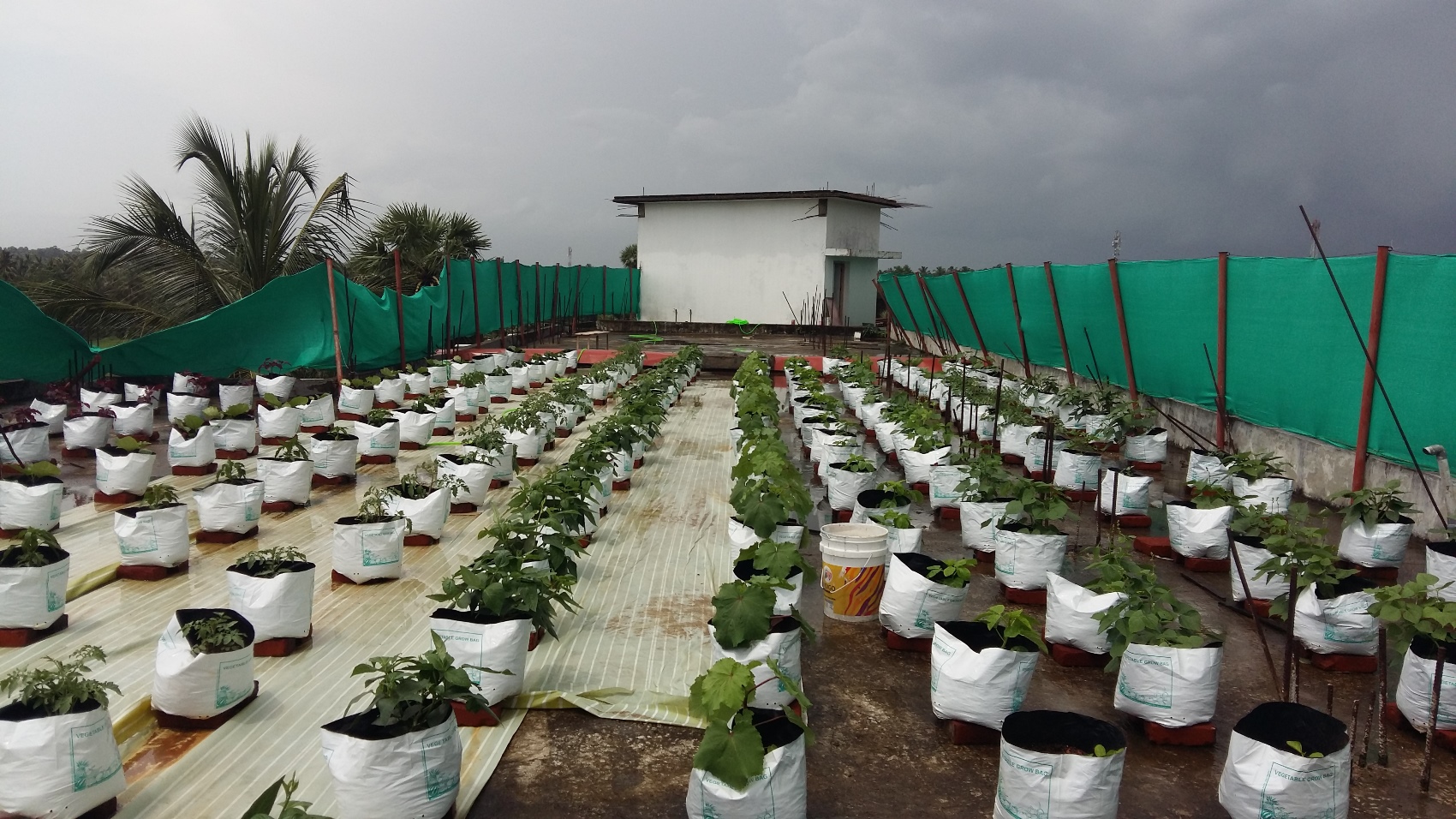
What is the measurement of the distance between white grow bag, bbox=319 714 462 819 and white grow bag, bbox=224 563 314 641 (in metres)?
1.64

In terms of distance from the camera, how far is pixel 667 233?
32469 mm

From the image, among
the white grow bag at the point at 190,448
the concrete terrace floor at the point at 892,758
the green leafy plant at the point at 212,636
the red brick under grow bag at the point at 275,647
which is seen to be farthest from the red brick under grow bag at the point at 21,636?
the white grow bag at the point at 190,448

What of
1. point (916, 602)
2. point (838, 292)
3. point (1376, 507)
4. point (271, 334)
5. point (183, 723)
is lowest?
point (183, 723)

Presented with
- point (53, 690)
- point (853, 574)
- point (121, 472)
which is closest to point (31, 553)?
point (53, 690)

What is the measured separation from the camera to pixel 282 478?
283 inches

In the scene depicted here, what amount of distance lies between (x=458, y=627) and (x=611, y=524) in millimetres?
3428

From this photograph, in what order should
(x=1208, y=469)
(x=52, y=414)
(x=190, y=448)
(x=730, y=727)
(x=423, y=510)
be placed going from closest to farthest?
1. (x=730, y=727)
2. (x=423, y=510)
3. (x=1208, y=469)
4. (x=190, y=448)
5. (x=52, y=414)

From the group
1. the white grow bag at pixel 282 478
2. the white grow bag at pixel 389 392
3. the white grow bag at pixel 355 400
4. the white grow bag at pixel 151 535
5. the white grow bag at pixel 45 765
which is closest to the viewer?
the white grow bag at pixel 45 765

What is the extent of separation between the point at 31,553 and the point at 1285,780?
568cm

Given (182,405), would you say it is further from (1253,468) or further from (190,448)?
(1253,468)

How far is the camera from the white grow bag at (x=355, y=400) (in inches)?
448

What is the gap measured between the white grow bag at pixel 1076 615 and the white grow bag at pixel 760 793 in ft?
7.00

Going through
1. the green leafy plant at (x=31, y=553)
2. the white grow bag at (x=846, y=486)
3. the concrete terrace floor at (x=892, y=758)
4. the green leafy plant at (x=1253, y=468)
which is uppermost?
the green leafy plant at (x=1253, y=468)

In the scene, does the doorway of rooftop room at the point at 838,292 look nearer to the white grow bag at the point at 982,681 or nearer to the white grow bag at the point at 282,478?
the white grow bag at the point at 282,478
